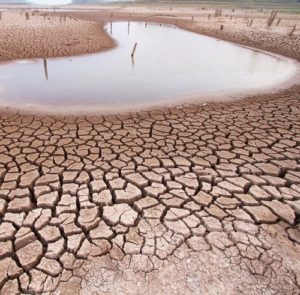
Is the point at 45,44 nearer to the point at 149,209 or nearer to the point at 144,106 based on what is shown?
the point at 144,106

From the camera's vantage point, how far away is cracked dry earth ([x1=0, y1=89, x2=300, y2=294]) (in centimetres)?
235

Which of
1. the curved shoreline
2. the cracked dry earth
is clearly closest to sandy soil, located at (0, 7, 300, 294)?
the cracked dry earth

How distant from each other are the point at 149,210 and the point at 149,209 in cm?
2

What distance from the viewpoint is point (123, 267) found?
2.43 meters

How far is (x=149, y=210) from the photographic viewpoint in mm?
3062

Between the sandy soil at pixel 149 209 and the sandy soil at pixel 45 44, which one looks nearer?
the sandy soil at pixel 149 209

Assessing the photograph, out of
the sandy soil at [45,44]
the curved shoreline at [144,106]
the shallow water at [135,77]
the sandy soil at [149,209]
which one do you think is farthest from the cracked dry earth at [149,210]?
the sandy soil at [45,44]

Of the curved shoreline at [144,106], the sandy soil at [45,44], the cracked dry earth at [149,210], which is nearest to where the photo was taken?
the cracked dry earth at [149,210]

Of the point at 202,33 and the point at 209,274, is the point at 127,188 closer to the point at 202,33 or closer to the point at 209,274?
the point at 209,274

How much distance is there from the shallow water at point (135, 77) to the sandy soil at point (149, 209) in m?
2.27

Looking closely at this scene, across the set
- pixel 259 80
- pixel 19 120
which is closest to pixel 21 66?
pixel 19 120

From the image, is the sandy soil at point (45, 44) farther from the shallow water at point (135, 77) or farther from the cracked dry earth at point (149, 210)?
the cracked dry earth at point (149, 210)

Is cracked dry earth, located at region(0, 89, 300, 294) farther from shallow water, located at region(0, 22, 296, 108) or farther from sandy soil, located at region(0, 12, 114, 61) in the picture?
sandy soil, located at region(0, 12, 114, 61)

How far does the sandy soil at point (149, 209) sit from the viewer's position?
2354mm
